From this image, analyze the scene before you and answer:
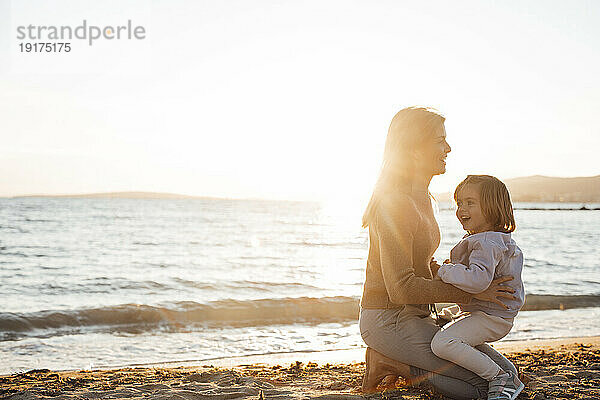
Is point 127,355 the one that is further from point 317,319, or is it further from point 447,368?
point 447,368

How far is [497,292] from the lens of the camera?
389 cm

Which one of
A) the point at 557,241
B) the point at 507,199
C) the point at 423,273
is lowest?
the point at 557,241

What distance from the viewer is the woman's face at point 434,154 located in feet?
13.6

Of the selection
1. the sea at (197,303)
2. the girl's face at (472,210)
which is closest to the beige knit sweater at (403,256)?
the girl's face at (472,210)

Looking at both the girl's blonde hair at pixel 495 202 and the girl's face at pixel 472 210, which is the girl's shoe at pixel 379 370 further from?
the girl's blonde hair at pixel 495 202

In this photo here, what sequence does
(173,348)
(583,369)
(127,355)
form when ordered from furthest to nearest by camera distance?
(173,348)
(127,355)
(583,369)

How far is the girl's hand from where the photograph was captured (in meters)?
3.89

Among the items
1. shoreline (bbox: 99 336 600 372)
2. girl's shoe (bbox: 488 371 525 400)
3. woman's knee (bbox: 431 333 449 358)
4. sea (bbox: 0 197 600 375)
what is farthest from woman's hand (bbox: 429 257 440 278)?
sea (bbox: 0 197 600 375)

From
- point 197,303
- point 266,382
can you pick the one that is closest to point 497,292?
point 266,382

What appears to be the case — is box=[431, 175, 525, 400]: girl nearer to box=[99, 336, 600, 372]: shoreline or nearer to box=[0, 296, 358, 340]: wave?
box=[99, 336, 600, 372]: shoreline

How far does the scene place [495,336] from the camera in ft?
13.3

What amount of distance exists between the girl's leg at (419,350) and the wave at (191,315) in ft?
20.0

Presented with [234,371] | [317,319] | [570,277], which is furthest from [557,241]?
[234,371]

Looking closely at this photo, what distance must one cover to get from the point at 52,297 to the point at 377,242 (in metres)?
10.6
